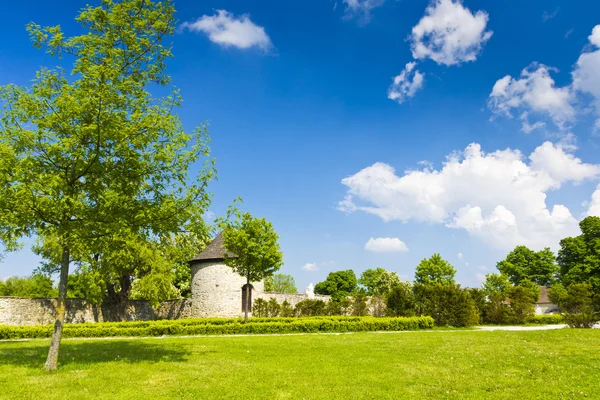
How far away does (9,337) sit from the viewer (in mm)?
23641

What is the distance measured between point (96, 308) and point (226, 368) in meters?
24.7

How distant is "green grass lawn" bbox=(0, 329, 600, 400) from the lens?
8.30 metres

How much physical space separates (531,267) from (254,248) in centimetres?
5392

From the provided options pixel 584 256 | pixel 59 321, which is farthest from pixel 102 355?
pixel 584 256

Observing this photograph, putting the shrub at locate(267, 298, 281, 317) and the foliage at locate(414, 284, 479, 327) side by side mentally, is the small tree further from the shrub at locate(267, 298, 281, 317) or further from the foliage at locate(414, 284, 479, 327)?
the foliage at locate(414, 284, 479, 327)

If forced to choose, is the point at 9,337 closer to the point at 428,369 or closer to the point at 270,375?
the point at 270,375

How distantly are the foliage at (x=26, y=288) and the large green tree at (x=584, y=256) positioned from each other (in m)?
71.4

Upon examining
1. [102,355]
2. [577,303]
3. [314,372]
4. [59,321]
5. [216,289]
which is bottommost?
[314,372]

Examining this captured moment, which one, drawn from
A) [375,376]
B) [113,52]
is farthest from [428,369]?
[113,52]

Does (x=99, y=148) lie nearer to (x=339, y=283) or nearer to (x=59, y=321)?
(x=59, y=321)

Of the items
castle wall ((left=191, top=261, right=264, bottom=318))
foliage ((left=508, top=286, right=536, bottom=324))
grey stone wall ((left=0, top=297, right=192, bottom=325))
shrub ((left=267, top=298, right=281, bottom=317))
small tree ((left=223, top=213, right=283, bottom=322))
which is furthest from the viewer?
shrub ((left=267, top=298, right=281, bottom=317))

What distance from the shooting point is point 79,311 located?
30.3 meters

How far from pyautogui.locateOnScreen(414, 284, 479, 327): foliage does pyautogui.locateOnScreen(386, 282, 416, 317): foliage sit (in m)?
0.86

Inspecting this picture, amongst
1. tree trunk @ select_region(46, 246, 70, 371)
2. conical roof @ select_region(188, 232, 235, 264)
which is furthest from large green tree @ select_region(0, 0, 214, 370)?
conical roof @ select_region(188, 232, 235, 264)
